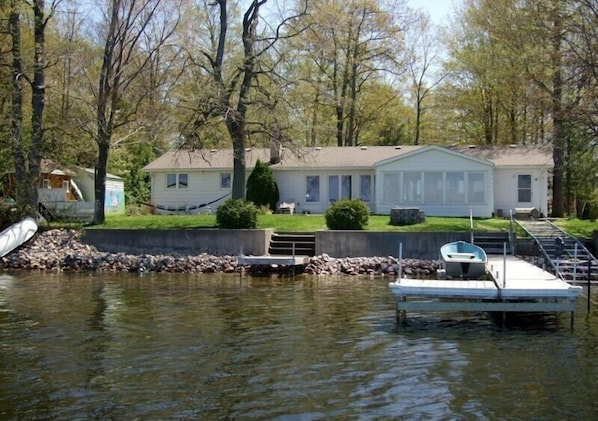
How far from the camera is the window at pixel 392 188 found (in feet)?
111

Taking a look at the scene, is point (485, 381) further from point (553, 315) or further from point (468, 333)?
point (553, 315)

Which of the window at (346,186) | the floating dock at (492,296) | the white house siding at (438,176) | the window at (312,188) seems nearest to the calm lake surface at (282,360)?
the floating dock at (492,296)

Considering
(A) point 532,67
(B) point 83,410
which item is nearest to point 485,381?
(B) point 83,410

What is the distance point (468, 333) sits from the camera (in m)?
14.4

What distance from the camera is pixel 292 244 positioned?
90.0ft

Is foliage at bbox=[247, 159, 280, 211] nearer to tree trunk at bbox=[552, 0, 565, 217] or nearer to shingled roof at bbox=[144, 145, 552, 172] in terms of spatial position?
shingled roof at bbox=[144, 145, 552, 172]

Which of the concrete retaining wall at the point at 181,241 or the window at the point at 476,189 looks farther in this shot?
the window at the point at 476,189

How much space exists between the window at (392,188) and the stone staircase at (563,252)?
642cm

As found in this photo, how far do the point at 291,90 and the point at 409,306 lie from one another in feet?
55.6

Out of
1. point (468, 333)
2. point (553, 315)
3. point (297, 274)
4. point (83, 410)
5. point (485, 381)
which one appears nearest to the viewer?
point (83, 410)

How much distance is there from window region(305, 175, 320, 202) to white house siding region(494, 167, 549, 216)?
8.64 m

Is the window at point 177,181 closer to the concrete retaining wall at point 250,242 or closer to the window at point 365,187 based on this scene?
the window at point 365,187

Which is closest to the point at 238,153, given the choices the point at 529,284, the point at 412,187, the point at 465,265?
the point at 412,187

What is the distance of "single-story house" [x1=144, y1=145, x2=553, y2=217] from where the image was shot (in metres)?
33.2
